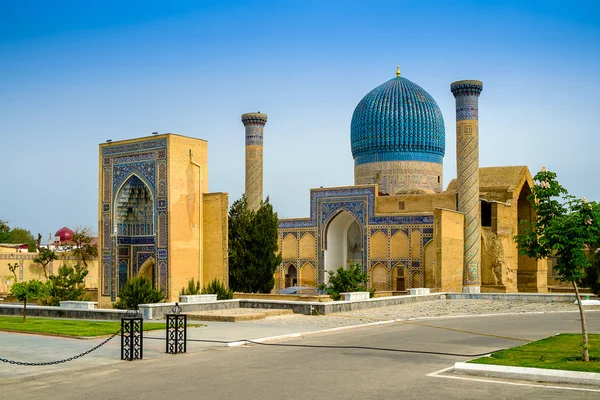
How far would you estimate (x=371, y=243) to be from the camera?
28234 millimetres

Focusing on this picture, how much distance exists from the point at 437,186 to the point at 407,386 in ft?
93.8

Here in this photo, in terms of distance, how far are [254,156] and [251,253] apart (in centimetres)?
999

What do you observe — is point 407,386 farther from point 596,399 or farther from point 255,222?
point 255,222

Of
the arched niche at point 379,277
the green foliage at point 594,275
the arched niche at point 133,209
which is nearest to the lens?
the green foliage at point 594,275

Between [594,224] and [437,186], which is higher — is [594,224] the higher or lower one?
the lower one

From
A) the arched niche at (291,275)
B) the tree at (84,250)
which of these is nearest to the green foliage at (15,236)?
the tree at (84,250)

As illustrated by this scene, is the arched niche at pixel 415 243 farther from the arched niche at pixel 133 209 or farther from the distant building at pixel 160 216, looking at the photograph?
the arched niche at pixel 133 209

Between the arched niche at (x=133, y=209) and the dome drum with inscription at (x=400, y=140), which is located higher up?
the dome drum with inscription at (x=400, y=140)

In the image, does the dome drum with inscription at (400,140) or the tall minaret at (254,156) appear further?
the dome drum with inscription at (400,140)

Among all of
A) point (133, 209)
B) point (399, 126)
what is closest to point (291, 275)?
point (133, 209)

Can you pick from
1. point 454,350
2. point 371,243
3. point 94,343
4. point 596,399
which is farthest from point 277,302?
point 371,243

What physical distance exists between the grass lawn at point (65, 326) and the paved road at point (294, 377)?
9.74 feet

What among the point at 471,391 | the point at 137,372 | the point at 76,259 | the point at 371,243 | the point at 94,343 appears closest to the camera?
the point at 471,391

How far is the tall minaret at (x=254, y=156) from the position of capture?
104 ft
